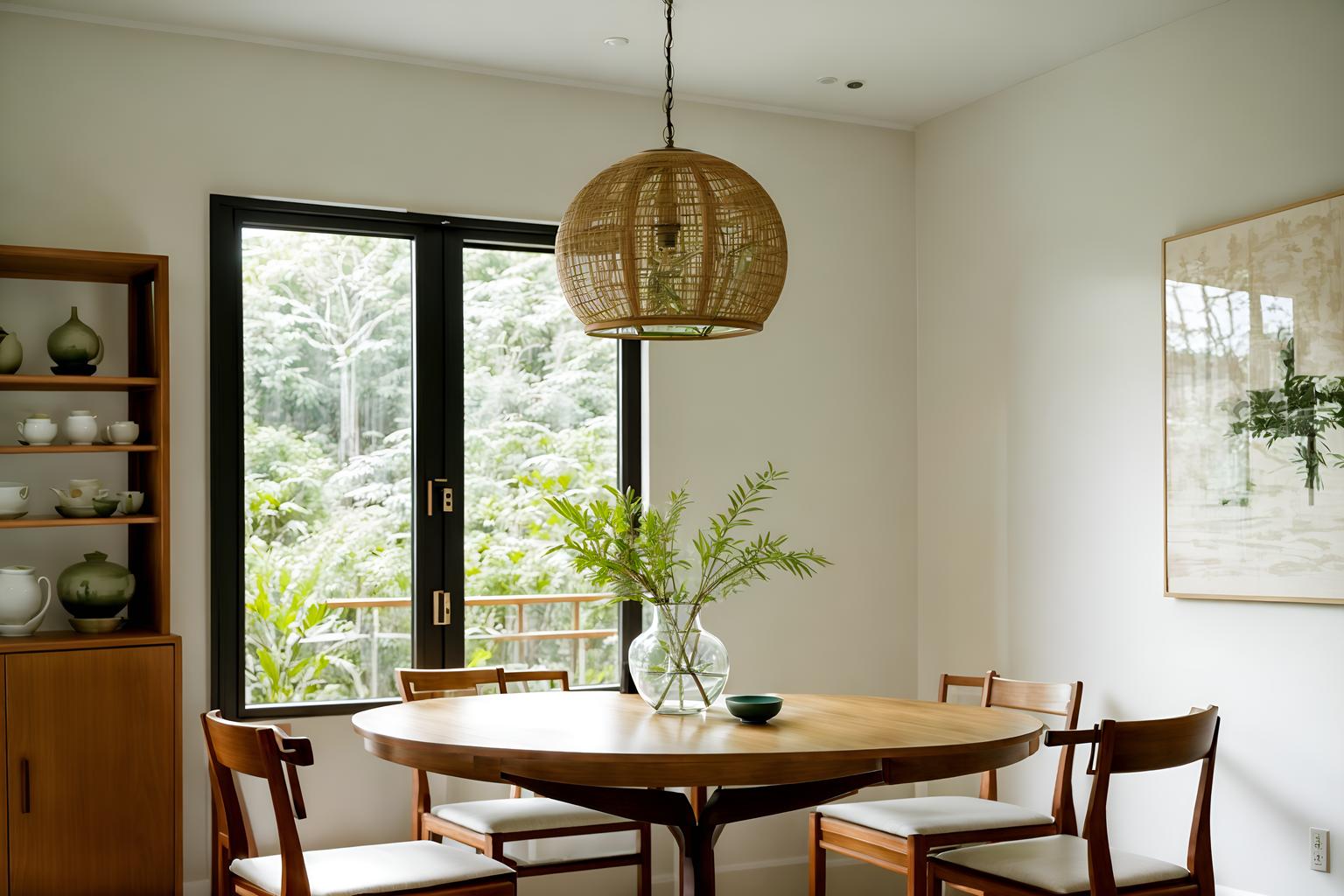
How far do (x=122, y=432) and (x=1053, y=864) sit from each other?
277 centimetres

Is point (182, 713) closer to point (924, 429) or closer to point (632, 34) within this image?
point (632, 34)

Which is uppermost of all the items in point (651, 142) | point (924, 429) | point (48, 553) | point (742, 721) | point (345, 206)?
point (651, 142)

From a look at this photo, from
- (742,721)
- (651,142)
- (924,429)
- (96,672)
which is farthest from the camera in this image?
(924,429)

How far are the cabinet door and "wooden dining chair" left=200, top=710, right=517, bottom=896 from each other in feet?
1.68

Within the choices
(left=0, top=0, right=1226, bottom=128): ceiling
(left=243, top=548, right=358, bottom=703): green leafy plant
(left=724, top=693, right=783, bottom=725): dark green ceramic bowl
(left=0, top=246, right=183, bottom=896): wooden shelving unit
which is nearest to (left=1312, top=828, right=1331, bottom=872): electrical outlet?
(left=724, top=693, right=783, bottom=725): dark green ceramic bowl

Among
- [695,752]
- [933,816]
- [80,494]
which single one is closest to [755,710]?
[695,752]

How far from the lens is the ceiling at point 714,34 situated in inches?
148

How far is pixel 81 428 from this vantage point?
3.58 meters

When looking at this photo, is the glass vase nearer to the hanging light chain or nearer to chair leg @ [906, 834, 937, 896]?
chair leg @ [906, 834, 937, 896]

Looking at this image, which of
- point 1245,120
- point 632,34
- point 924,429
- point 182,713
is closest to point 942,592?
point 924,429

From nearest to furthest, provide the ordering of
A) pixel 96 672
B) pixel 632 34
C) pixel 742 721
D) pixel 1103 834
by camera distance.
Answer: pixel 1103 834 → pixel 742 721 → pixel 96 672 → pixel 632 34

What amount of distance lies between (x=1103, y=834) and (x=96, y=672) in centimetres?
261

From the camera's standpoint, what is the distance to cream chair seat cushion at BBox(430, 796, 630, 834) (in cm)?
347

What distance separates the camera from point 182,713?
3820 mm
